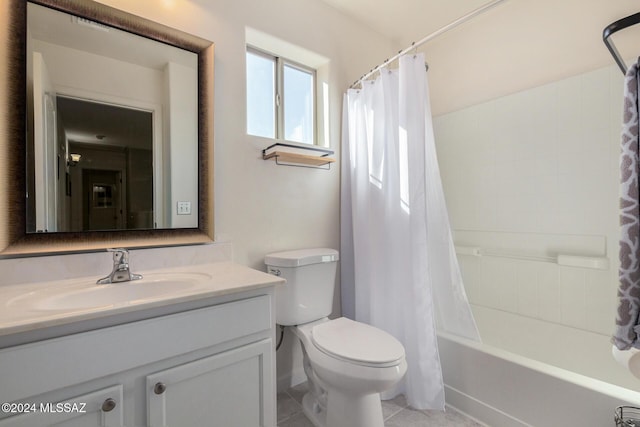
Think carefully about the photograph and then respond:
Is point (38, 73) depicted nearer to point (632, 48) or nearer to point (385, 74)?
point (385, 74)

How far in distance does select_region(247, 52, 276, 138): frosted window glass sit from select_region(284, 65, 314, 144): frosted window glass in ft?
0.33

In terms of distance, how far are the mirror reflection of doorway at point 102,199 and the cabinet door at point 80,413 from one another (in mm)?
703

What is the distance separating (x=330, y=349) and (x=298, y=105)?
5.28 feet

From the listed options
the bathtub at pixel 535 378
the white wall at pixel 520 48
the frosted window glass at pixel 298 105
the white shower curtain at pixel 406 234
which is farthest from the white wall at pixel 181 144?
the white wall at pixel 520 48

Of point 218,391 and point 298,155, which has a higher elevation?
point 298,155

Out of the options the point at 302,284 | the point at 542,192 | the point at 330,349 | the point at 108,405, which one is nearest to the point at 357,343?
the point at 330,349

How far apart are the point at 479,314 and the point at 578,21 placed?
76.8 inches

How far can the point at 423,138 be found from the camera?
158 centimetres

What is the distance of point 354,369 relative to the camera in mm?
1169

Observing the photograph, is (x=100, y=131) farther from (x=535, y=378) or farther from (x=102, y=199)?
(x=535, y=378)

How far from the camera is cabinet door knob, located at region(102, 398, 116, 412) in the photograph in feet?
2.62

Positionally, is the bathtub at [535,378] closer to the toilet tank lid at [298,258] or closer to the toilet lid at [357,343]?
the toilet lid at [357,343]

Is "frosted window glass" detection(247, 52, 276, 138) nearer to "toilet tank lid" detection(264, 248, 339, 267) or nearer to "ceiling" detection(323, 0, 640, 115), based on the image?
"ceiling" detection(323, 0, 640, 115)

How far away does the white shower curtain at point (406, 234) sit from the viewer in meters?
1.56
